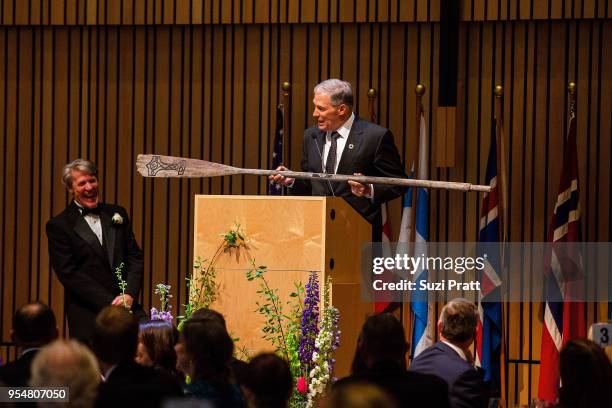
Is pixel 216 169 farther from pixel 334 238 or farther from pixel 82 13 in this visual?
pixel 82 13

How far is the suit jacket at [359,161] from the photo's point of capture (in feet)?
19.8

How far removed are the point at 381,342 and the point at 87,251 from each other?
10.7 feet

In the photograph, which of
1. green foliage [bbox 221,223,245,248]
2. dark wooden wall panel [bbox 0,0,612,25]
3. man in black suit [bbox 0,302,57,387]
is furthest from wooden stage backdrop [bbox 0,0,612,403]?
man in black suit [bbox 0,302,57,387]

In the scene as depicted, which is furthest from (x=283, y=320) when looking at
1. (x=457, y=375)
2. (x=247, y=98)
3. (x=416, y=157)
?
(x=247, y=98)

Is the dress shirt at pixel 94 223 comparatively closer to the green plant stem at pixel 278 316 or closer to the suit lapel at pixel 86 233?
the suit lapel at pixel 86 233

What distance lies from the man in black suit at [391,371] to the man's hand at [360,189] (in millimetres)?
2101

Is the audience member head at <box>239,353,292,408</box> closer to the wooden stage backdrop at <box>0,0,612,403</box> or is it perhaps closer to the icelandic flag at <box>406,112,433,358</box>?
the icelandic flag at <box>406,112,433,358</box>

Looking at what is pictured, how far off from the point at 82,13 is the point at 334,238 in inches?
149

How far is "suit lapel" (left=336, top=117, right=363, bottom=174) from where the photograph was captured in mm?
6117

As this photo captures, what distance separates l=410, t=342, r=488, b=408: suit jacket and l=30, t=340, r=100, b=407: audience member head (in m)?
1.43

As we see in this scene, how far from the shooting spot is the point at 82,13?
8.23 metres

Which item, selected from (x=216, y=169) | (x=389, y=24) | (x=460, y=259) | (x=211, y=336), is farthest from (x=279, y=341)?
(x=389, y=24)

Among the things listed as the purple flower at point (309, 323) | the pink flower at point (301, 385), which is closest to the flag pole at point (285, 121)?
the purple flower at point (309, 323)

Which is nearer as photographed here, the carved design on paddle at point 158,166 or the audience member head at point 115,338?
the audience member head at point 115,338
